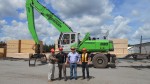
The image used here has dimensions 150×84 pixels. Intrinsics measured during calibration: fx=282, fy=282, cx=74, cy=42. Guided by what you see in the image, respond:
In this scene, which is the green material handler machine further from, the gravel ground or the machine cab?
the gravel ground

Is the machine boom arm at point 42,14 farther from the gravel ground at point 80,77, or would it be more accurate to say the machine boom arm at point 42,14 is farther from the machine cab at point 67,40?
the gravel ground at point 80,77

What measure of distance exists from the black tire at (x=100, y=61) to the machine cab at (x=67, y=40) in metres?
2.36

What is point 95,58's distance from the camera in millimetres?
23969

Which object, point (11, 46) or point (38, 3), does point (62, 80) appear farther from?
point (11, 46)

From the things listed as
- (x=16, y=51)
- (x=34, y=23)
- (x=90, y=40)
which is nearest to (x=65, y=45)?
(x=90, y=40)

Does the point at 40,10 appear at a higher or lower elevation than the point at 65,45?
higher

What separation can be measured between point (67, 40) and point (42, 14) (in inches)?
160

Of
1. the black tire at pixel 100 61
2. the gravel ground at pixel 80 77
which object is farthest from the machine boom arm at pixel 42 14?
the gravel ground at pixel 80 77

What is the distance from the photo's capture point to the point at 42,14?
27.2 meters

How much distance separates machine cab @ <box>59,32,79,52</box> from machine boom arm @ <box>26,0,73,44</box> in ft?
4.79

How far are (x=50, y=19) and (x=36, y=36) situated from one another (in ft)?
6.98

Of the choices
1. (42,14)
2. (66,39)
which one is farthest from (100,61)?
(42,14)

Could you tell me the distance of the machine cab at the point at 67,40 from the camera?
24.9 meters

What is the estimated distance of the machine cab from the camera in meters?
24.9
